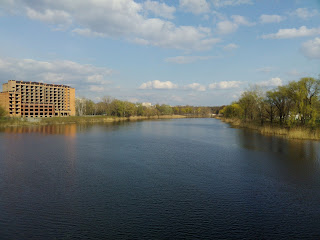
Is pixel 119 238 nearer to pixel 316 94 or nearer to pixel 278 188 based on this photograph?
pixel 278 188

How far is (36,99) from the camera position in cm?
9719

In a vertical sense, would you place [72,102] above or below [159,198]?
above

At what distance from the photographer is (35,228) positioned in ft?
20.1

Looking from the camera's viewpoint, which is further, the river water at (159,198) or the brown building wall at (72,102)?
the brown building wall at (72,102)

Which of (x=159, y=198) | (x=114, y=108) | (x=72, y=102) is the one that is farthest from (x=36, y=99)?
(x=159, y=198)

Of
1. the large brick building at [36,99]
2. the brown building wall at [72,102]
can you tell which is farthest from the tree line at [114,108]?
the large brick building at [36,99]

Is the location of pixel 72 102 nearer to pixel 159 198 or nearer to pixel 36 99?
pixel 36 99

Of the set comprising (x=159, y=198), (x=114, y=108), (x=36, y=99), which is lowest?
(x=159, y=198)

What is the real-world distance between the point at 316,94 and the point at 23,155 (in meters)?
26.9

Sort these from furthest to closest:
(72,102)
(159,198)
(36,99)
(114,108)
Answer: (72,102) < (36,99) < (114,108) < (159,198)

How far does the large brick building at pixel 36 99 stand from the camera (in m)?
83.5

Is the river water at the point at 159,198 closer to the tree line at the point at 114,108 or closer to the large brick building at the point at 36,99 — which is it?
the tree line at the point at 114,108

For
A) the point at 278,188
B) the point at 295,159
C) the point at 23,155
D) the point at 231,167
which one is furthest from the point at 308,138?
the point at 23,155

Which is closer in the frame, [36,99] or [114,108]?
[114,108]
